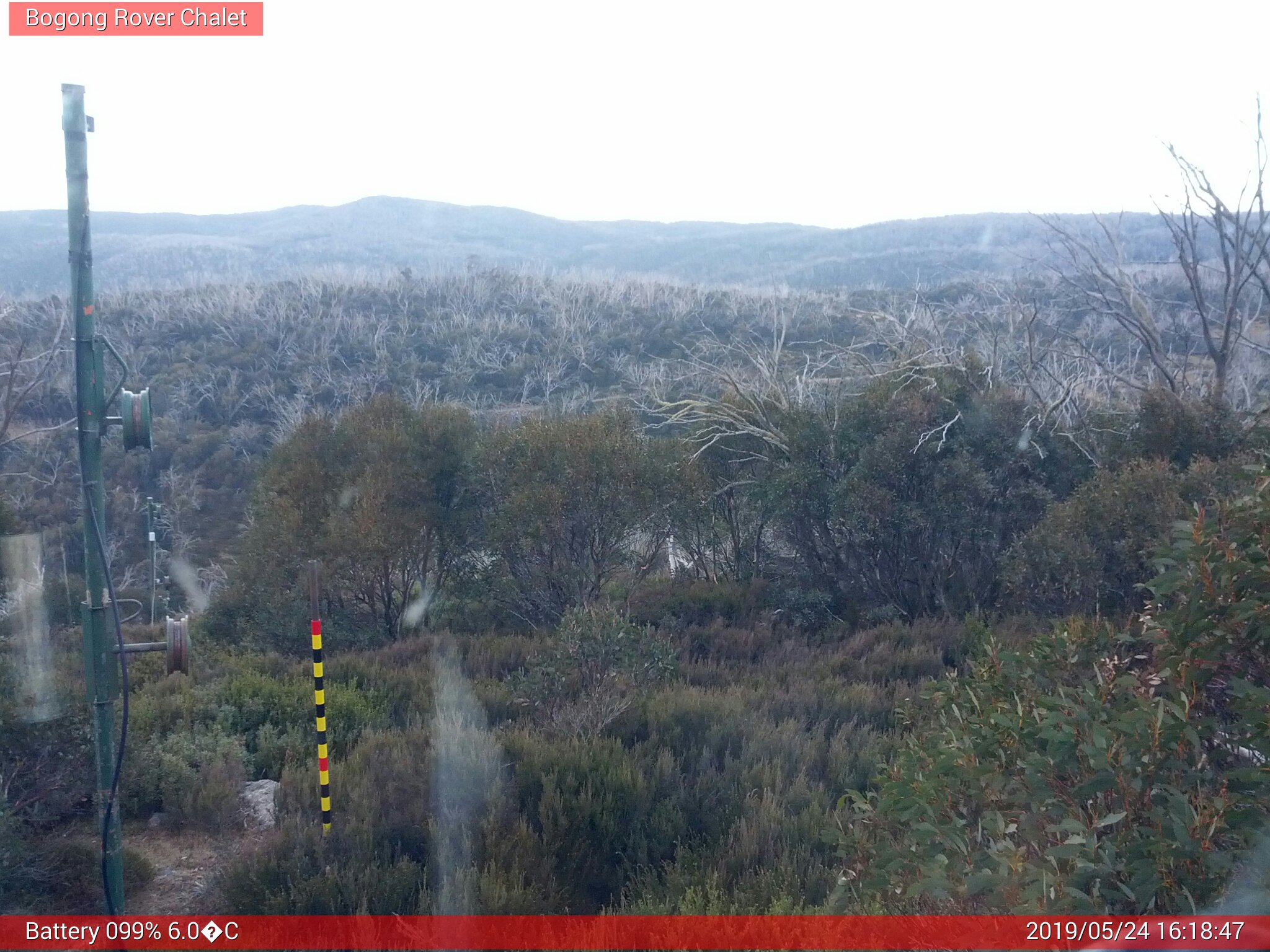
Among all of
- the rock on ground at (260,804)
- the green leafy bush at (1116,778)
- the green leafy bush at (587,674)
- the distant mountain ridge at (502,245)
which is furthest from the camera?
the distant mountain ridge at (502,245)

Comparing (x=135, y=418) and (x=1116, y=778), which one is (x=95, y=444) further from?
(x=1116, y=778)

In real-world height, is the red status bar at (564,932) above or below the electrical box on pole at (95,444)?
below

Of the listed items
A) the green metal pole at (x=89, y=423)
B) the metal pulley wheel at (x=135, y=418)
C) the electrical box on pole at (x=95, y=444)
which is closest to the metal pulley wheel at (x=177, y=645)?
the electrical box on pole at (x=95, y=444)

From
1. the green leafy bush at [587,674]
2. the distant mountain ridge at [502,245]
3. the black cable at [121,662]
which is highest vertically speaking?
the distant mountain ridge at [502,245]

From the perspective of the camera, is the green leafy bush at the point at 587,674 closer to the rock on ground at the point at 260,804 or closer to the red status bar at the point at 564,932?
the rock on ground at the point at 260,804

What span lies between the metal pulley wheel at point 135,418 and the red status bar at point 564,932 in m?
2.09

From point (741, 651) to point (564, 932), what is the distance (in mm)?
6117

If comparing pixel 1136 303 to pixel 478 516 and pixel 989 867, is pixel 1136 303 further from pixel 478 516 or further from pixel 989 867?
pixel 989 867

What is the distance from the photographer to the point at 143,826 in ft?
18.8

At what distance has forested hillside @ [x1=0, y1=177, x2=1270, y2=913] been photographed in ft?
10.0

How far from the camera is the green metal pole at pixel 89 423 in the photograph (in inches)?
153

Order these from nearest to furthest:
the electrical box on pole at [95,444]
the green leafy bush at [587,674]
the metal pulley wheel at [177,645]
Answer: the electrical box on pole at [95,444], the metal pulley wheel at [177,645], the green leafy bush at [587,674]

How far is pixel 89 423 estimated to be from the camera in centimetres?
393

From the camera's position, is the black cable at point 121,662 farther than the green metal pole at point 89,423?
No
